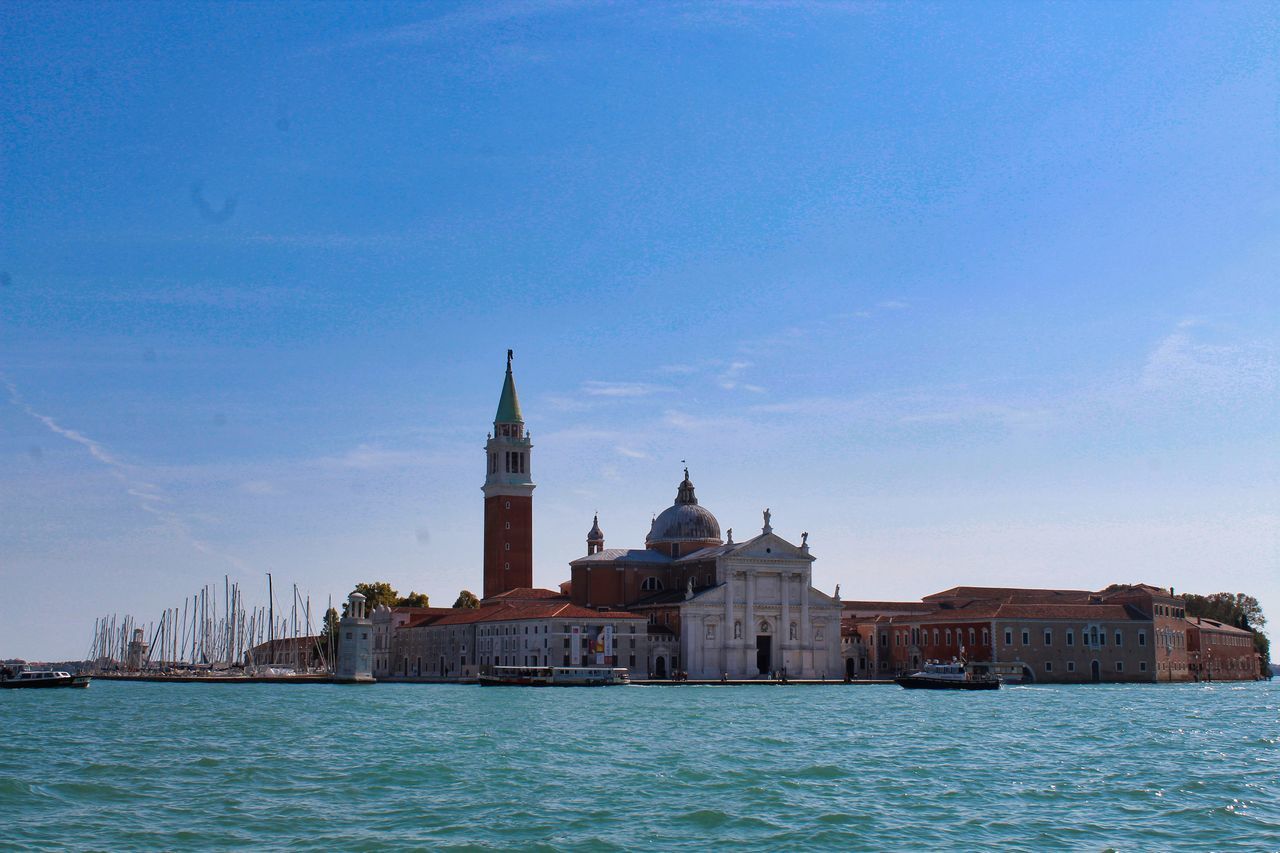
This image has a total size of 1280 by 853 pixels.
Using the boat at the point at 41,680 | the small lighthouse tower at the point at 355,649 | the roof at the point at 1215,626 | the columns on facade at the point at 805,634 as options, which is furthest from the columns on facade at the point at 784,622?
the boat at the point at 41,680

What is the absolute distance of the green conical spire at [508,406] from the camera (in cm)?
9344

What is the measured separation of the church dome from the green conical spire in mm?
11233

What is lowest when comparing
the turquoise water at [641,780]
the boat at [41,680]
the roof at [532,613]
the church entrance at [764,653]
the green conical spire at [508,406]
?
the turquoise water at [641,780]

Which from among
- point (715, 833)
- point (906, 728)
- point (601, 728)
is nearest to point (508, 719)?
point (601, 728)

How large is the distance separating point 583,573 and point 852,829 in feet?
226

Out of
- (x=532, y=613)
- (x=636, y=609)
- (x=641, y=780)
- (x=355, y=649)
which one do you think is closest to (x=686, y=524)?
(x=636, y=609)

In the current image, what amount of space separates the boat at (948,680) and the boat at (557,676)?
15156 mm

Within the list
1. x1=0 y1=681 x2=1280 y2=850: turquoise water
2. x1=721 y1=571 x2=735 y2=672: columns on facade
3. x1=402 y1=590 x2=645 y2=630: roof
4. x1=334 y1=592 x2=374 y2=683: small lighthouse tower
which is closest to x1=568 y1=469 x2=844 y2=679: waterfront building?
x1=721 y1=571 x2=735 y2=672: columns on facade

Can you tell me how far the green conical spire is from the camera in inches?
3679

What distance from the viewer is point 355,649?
84.4m

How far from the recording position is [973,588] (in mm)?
101562

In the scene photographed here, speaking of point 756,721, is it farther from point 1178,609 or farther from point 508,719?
point 1178,609

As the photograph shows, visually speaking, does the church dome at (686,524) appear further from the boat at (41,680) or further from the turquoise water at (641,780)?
the turquoise water at (641,780)

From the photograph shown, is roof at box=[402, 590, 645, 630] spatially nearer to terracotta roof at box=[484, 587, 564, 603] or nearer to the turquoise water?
terracotta roof at box=[484, 587, 564, 603]
